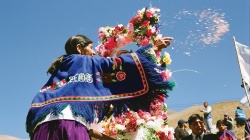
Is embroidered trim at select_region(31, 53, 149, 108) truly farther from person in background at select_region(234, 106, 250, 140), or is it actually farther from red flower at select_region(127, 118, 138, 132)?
person in background at select_region(234, 106, 250, 140)

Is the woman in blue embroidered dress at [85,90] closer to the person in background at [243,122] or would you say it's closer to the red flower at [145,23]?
the red flower at [145,23]

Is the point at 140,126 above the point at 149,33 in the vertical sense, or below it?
below

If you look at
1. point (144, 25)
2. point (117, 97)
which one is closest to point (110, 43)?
point (144, 25)

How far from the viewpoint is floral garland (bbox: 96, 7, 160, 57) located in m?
4.61

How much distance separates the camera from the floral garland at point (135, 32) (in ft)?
15.1

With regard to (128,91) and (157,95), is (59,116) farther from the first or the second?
(157,95)

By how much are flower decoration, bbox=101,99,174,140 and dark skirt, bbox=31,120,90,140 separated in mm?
2117

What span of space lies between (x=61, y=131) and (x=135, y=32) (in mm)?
2385

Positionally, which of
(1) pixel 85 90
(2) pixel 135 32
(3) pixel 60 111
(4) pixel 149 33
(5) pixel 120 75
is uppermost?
(2) pixel 135 32

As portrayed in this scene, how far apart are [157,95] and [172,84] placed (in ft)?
0.53

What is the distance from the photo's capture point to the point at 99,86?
3.07 m

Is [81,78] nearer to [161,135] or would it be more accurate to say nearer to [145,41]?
[145,41]

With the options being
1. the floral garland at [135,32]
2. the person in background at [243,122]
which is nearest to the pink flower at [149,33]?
the floral garland at [135,32]

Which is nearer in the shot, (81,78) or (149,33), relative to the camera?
(81,78)
